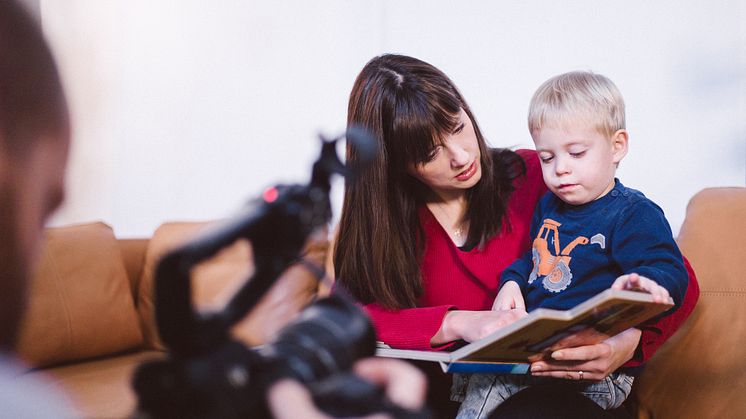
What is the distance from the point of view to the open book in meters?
0.66

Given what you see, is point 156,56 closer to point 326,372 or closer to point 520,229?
point 520,229

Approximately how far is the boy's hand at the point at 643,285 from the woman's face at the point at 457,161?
33 centimetres

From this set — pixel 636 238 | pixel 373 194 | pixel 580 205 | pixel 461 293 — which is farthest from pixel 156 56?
pixel 636 238

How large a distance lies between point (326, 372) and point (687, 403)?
1.02 m

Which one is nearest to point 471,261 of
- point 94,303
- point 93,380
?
point 93,380

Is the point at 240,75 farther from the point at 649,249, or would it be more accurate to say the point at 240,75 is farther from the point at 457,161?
the point at 649,249

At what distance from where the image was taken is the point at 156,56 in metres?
2.03

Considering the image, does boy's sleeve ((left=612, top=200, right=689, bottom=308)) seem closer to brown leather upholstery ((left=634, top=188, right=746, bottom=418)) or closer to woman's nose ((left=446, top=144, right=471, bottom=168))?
woman's nose ((left=446, top=144, right=471, bottom=168))

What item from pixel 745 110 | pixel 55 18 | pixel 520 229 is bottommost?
pixel 520 229

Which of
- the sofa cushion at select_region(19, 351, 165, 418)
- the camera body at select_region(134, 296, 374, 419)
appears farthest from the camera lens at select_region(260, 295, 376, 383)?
the sofa cushion at select_region(19, 351, 165, 418)

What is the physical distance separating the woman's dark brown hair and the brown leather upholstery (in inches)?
15.4

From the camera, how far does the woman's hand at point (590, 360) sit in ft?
2.72

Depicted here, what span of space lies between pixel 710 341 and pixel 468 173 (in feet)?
1.83

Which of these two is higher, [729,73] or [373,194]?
[729,73]
